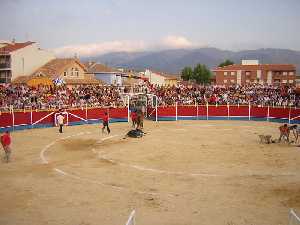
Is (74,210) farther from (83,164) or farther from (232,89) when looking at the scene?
(232,89)

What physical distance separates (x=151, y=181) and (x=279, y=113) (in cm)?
2374

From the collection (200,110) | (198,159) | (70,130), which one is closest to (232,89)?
(200,110)

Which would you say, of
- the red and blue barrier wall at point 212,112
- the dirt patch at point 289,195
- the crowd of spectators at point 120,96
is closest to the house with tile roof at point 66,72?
the crowd of spectators at point 120,96

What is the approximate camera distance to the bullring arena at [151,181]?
37.8 feet

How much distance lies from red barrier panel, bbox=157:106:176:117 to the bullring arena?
37.6 feet

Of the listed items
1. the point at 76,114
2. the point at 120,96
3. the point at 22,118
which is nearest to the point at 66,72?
the point at 120,96

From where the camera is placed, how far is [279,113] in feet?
117

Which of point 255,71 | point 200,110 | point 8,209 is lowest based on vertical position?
point 8,209

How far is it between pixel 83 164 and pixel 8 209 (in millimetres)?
6218

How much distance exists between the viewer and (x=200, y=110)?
38031 mm

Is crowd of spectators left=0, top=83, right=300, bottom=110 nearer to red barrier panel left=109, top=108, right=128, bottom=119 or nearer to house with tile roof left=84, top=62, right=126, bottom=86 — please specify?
red barrier panel left=109, top=108, right=128, bottom=119

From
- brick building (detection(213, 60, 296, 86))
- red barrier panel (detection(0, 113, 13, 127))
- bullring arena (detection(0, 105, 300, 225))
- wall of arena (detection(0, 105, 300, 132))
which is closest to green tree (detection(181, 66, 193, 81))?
brick building (detection(213, 60, 296, 86))

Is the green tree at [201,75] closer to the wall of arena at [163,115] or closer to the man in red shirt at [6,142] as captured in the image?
the wall of arena at [163,115]

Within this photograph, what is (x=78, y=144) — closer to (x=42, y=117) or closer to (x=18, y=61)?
(x=42, y=117)
